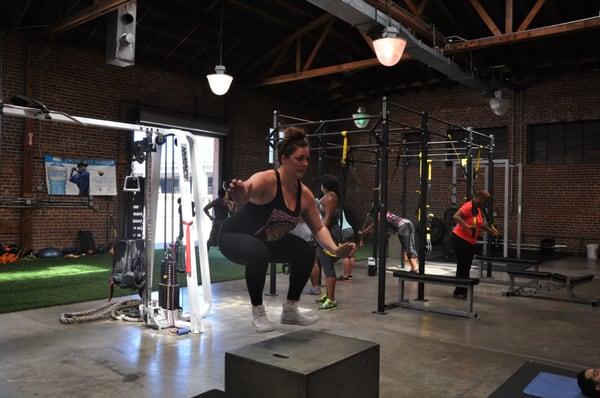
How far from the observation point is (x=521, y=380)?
2.51 meters

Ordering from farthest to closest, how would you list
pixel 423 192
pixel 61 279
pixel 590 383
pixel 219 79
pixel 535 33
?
pixel 219 79 → pixel 535 33 → pixel 61 279 → pixel 423 192 → pixel 590 383

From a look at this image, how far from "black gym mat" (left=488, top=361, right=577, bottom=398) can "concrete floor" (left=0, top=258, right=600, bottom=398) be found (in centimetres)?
40

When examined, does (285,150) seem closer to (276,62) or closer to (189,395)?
(189,395)

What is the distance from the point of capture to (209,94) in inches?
485

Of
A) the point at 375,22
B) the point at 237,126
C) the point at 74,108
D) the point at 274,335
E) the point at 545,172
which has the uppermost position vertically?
the point at 375,22

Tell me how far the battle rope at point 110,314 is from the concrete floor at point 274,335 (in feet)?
0.24

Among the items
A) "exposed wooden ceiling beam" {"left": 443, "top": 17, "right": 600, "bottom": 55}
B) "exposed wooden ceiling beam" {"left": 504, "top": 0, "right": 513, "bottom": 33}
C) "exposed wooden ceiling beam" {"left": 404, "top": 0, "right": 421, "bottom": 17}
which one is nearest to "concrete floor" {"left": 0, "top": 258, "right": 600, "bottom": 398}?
"exposed wooden ceiling beam" {"left": 443, "top": 17, "right": 600, "bottom": 55}

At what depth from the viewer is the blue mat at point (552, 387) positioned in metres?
2.29

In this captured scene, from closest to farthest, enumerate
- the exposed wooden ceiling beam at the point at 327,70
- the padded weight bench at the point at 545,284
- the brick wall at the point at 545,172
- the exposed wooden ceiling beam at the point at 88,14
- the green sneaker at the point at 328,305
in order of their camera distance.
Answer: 1. the green sneaker at the point at 328,305
2. the padded weight bench at the point at 545,284
3. the exposed wooden ceiling beam at the point at 88,14
4. the exposed wooden ceiling beam at the point at 327,70
5. the brick wall at the point at 545,172

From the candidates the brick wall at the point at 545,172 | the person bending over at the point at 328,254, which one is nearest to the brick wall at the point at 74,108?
the brick wall at the point at 545,172

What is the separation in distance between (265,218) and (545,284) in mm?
4948

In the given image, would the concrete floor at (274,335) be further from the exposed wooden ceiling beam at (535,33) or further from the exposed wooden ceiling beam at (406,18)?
the exposed wooden ceiling beam at (535,33)

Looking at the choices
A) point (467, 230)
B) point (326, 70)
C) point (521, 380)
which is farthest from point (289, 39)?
point (521, 380)

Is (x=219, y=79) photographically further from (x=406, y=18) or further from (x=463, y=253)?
(x=463, y=253)
